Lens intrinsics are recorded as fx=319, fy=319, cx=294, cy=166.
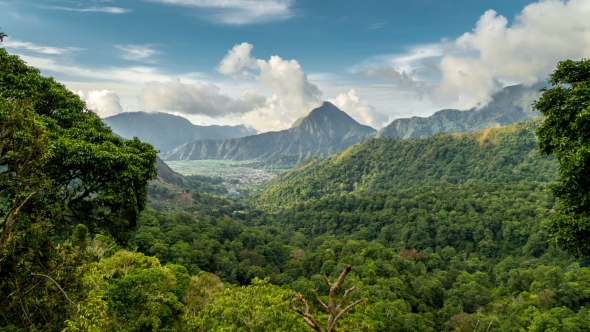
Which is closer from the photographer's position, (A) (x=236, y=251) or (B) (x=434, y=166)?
(A) (x=236, y=251)

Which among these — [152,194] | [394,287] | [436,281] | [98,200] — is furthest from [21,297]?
[152,194]

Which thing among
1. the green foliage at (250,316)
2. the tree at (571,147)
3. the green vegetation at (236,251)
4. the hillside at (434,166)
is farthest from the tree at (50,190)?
the hillside at (434,166)

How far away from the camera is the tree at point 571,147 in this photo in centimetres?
970

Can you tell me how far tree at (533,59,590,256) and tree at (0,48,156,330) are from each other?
1332cm

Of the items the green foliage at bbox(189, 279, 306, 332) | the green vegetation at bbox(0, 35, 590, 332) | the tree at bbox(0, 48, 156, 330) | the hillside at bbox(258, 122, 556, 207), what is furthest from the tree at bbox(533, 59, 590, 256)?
the hillside at bbox(258, 122, 556, 207)

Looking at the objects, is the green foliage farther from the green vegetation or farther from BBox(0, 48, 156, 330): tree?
BBox(0, 48, 156, 330): tree

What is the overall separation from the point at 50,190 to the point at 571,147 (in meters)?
15.8

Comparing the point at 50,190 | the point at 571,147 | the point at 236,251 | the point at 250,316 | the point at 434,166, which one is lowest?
the point at 236,251

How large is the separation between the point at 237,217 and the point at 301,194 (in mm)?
51717

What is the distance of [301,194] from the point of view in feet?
557

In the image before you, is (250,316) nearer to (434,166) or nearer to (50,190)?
(50,190)

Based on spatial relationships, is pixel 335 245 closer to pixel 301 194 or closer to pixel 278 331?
pixel 278 331

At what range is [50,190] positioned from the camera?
8.70 meters

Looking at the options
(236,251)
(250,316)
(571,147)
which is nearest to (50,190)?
(250,316)
